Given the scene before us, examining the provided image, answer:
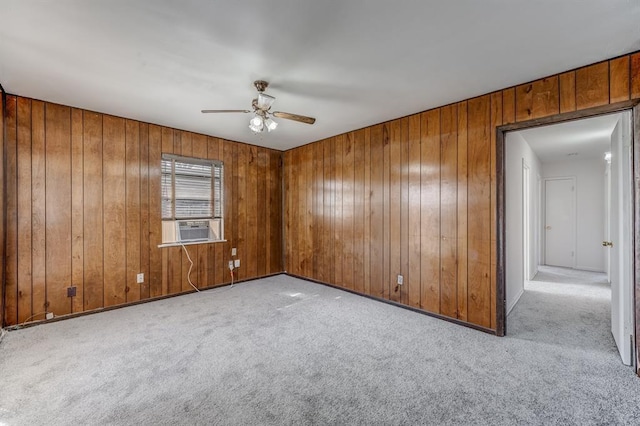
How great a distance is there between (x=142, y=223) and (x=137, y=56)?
2.38m

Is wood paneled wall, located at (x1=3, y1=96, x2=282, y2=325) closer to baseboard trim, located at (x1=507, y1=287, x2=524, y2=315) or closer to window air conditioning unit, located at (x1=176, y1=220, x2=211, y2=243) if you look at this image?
window air conditioning unit, located at (x1=176, y1=220, x2=211, y2=243)

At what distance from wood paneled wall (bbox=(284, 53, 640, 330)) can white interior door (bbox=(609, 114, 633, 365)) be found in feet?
1.50

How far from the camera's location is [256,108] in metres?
2.72

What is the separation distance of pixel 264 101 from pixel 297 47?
27.2 inches

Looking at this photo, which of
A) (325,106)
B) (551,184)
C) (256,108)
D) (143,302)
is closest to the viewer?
(256,108)

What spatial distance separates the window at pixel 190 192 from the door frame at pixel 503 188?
397 centimetres

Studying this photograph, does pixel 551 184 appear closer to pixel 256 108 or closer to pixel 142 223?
pixel 256 108

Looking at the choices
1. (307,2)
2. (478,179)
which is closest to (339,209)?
(478,179)

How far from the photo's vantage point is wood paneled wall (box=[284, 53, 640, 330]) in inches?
101

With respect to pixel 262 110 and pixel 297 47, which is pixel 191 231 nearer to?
pixel 262 110

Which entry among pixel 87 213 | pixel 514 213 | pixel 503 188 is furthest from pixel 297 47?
pixel 514 213

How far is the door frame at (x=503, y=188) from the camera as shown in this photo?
2.11 meters

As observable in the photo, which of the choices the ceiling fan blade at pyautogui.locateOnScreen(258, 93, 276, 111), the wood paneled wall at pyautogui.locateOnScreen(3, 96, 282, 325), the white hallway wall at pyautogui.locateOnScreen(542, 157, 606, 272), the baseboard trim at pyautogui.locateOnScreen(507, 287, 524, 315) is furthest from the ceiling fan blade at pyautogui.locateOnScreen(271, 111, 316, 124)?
the white hallway wall at pyautogui.locateOnScreen(542, 157, 606, 272)

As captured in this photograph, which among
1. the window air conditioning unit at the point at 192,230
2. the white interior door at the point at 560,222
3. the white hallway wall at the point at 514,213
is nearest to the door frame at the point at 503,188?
the white hallway wall at the point at 514,213
